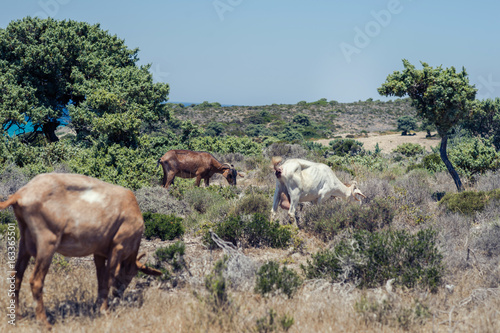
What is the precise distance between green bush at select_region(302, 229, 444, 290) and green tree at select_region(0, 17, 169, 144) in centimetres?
1195

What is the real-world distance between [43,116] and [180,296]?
15078 mm

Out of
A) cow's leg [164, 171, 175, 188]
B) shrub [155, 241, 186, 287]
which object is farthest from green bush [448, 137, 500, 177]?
shrub [155, 241, 186, 287]

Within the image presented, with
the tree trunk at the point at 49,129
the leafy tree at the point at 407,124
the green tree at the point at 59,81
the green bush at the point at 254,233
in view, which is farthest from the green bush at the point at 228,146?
the leafy tree at the point at 407,124

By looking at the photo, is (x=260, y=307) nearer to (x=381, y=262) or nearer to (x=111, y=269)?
(x=111, y=269)

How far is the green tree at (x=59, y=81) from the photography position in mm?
17172

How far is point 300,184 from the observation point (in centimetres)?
909

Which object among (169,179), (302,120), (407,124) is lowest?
(169,179)

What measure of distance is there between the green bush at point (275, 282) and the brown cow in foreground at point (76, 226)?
62.9 inches

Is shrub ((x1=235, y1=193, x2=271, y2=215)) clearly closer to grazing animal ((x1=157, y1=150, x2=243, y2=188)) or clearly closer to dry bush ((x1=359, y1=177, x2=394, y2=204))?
dry bush ((x1=359, y1=177, x2=394, y2=204))

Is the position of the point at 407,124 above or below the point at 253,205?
above

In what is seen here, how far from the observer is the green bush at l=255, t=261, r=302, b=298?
561 cm

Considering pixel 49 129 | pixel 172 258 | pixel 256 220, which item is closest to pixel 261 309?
pixel 172 258

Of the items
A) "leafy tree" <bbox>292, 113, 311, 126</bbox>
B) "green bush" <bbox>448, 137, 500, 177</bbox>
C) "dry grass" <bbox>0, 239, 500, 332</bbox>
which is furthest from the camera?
"leafy tree" <bbox>292, 113, 311, 126</bbox>

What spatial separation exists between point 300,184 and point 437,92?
5684mm
